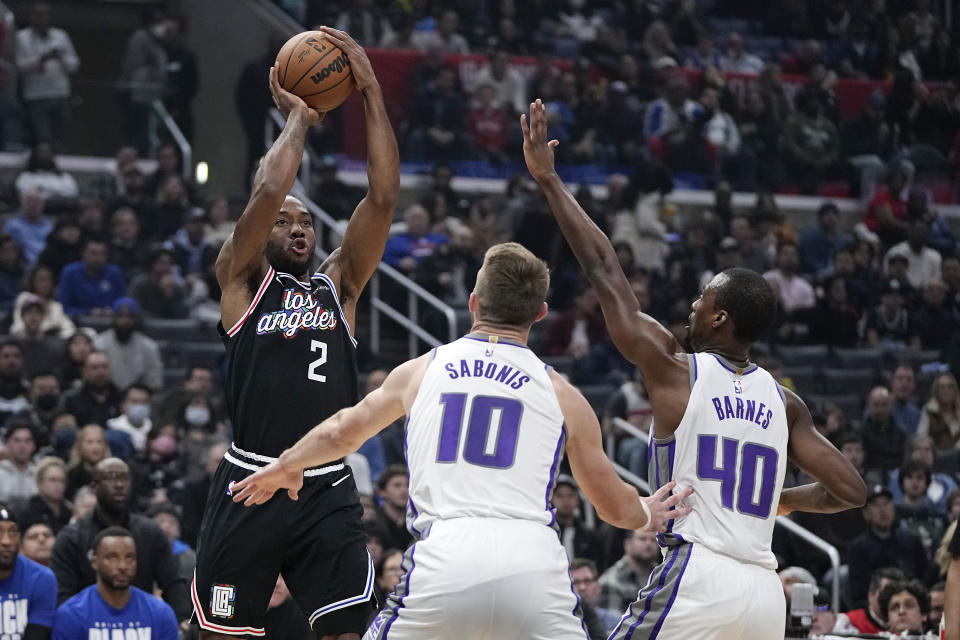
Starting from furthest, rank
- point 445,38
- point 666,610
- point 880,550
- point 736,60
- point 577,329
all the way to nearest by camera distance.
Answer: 1. point 736,60
2. point 445,38
3. point 577,329
4. point 880,550
5. point 666,610

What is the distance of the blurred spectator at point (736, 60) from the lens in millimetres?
20438

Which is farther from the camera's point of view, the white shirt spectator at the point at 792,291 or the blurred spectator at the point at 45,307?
the white shirt spectator at the point at 792,291

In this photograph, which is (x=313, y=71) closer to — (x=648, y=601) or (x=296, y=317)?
(x=296, y=317)

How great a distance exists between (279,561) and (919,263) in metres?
13.6

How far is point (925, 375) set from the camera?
53.7 feet

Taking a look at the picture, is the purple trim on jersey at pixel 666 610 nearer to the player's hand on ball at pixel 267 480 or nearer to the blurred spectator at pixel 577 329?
the player's hand on ball at pixel 267 480

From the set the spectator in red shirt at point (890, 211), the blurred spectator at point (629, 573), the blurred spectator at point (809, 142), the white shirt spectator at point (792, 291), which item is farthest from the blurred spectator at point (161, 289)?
the spectator in red shirt at point (890, 211)

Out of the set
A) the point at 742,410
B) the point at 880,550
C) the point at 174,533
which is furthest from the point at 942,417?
the point at 742,410

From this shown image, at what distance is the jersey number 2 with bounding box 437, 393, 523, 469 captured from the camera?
189 inches

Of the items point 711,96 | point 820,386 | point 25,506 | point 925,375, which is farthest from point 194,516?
point 711,96

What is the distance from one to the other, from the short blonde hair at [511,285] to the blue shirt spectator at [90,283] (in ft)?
32.0

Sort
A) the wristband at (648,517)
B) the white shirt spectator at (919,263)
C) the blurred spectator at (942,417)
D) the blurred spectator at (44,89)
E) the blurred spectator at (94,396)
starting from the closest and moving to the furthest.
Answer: the wristband at (648,517), the blurred spectator at (94,396), the blurred spectator at (942,417), the blurred spectator at (44,89), the white shirt spectator at (919,263)

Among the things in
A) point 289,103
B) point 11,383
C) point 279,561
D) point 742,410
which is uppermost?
point 289,103

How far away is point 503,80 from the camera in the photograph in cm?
1830
